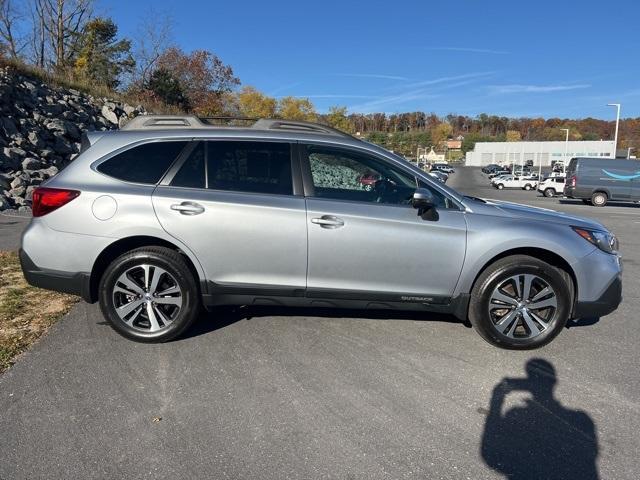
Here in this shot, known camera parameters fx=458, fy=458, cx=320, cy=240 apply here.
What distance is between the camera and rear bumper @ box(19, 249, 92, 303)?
151 inches

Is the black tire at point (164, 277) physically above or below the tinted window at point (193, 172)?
below

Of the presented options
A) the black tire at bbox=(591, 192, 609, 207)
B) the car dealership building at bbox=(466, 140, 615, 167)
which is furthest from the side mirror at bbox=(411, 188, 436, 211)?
the car dealership building at bbox=(466, 140, 615, 167)

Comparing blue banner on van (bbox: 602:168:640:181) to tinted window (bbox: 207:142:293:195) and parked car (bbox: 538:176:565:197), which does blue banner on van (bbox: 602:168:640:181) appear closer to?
parked car (bbox: 538:176:565:197)

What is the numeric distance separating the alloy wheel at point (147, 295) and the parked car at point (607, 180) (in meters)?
23.8

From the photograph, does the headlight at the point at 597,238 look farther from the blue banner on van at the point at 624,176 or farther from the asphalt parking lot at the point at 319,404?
the blue banner on van at the point at 624,176

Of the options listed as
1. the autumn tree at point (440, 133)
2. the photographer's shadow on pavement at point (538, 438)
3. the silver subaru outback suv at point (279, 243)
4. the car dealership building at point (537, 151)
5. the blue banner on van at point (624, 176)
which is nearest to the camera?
the photographer's shadow on pavement at point (538, 438)

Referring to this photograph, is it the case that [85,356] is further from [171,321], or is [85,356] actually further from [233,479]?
[233,479]

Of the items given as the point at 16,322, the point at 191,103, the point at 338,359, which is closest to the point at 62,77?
the point at 191,103

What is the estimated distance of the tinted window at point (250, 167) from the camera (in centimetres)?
390

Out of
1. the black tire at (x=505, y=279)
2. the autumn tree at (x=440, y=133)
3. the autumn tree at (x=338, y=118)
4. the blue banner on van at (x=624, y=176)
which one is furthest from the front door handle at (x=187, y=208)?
the autumn tree at (x=440, y=133)

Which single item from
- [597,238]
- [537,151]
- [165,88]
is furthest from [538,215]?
[537,151]

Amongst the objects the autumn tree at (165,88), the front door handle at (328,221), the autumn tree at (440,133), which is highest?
the autumn tree at (440,133)

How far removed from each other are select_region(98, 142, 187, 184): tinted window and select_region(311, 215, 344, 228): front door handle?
53.3 inches

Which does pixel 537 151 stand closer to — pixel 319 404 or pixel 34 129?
pixel 34 129
